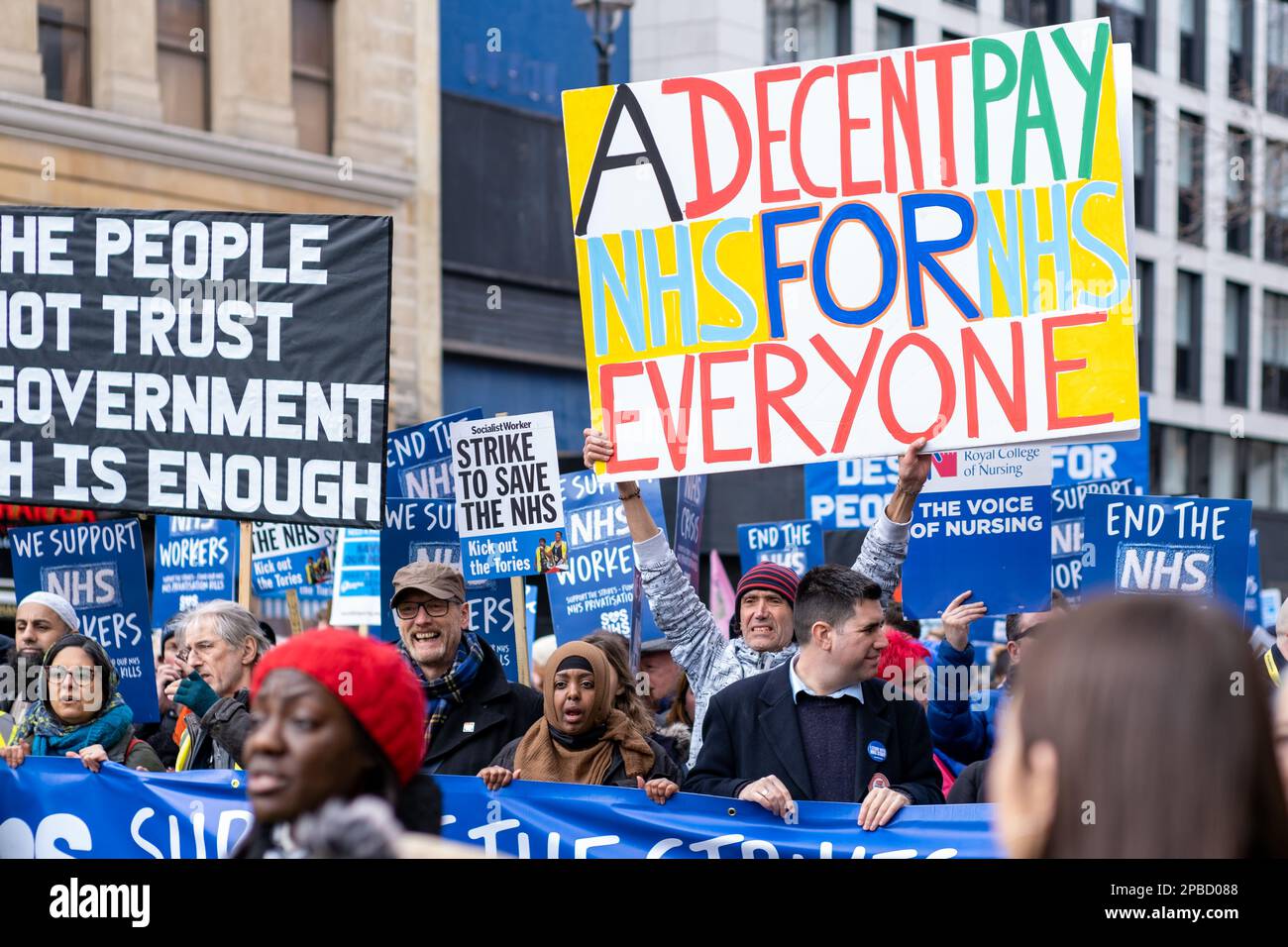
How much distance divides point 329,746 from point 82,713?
154 inches

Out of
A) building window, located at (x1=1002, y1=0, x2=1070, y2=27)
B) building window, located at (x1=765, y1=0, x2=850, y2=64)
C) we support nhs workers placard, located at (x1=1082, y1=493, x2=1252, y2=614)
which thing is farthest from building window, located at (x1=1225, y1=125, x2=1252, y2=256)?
we support nhs workers placard, located at (x1=1082, y1=493, x2=1252, y2=614)

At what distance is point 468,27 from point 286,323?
1657cm

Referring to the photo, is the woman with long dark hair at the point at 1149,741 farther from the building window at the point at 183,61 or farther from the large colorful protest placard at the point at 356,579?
the building window at the point at 183,61

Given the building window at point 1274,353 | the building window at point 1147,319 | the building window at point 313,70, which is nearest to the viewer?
the building window at point 313,70

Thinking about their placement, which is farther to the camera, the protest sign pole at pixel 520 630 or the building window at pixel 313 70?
the building window at pixel 313 70

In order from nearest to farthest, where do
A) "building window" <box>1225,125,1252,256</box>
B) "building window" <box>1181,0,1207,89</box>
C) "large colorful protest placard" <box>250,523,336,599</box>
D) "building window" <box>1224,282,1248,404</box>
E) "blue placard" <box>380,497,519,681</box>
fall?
"blue placard" <box>380,497,519,681</box>, "large colorful protest placard" <box>250,523,336,599</box>, "building window" <box>1225,125,1252,256</box>, "building window" <box>1181,0,1207,89</box>, "building window" <box>1224,282,1248,404</box>

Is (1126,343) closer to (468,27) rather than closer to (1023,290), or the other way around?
(1023,290)

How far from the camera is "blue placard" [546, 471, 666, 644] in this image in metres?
9.32

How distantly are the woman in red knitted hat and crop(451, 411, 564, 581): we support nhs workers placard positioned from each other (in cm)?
579

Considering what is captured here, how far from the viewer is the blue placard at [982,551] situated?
827 cm

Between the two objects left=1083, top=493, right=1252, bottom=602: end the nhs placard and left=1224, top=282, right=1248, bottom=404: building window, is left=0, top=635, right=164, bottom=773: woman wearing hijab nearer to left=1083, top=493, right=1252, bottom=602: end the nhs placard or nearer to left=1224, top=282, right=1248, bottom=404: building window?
left=1083, top=493, right=1252, bottom=602: end the nhs placard

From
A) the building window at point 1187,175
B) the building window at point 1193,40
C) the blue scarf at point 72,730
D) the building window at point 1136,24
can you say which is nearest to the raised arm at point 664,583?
the blue scarf at point 72,730

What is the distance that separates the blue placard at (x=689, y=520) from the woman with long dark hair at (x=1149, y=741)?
22.0 ft
